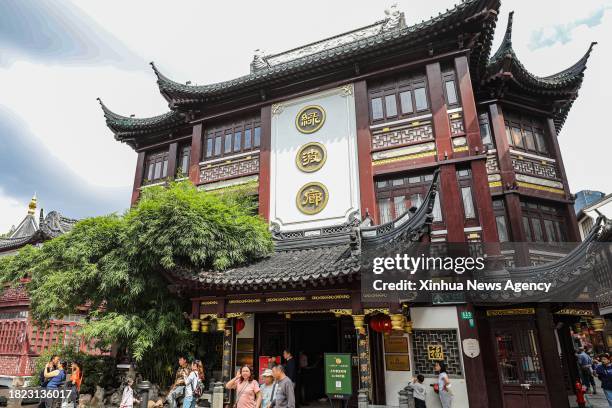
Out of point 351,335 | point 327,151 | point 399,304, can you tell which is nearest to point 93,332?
point 351,335

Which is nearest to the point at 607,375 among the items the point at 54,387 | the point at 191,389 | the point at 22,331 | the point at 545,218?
the point at 545,218

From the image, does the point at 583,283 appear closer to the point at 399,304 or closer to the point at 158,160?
the point at 399,304

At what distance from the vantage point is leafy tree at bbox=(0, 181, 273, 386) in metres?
10.7

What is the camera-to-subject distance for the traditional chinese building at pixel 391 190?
9805 millimetres

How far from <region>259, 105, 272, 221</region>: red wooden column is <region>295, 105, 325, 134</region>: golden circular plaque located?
1098 mm

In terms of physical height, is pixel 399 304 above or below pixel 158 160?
below

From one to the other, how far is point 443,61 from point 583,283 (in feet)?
24.0

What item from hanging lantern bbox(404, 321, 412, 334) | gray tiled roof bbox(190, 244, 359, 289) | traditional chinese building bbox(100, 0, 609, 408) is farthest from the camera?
hanging lantern bbox(404, 321, 412, 334)

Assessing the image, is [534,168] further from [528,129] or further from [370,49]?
[370,49]

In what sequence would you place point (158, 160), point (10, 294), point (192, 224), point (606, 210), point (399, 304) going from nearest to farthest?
point (399, 304)
point (192, 224)
point (158, 160)
point (10, 294)
point (606, 210)

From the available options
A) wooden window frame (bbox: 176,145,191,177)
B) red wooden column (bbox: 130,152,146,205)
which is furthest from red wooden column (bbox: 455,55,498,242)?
red wooden column (bbox: 130,152,146,205)

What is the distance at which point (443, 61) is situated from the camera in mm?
12242

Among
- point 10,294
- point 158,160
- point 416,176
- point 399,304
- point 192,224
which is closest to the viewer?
point 399,304

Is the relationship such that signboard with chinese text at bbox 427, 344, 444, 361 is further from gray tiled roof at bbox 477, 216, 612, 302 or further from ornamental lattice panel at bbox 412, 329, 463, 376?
gray tiled roof at bbox 477, 216, 612, 302
